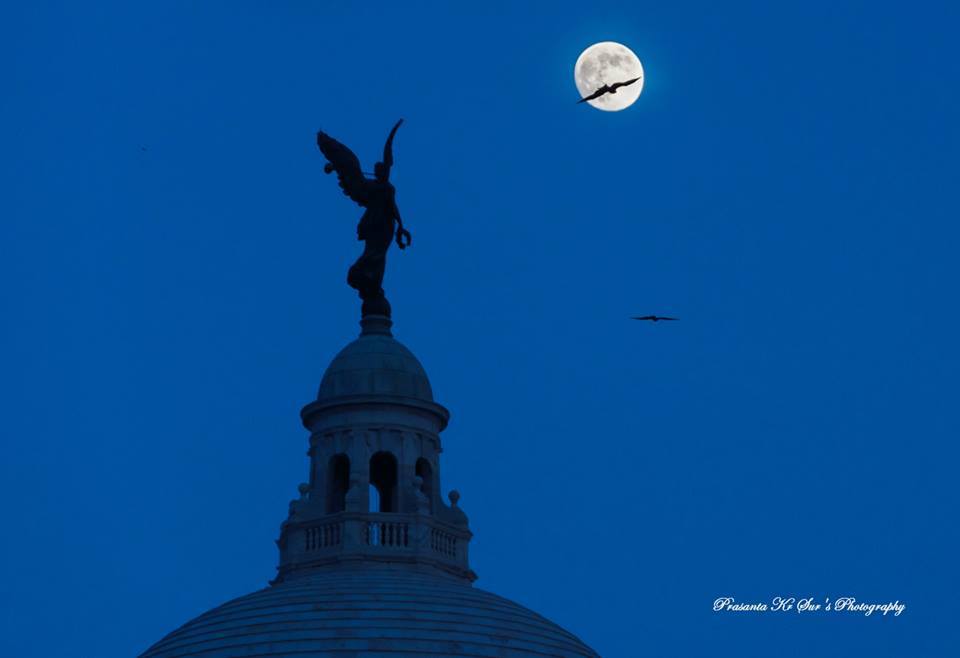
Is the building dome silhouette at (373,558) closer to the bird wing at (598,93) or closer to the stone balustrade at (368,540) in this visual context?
the stone balustrade at (368,540)

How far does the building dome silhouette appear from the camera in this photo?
64.4 m

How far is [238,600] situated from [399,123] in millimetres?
18607

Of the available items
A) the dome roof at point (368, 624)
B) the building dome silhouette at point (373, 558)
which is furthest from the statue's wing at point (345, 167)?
the dome roof at point (368, 624)

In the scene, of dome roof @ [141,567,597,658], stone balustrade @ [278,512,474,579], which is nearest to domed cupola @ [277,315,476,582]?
stone balustrade @ [278,512,474,579]

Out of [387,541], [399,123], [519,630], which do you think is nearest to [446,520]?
[387,541]

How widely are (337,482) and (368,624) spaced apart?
10.9 metres

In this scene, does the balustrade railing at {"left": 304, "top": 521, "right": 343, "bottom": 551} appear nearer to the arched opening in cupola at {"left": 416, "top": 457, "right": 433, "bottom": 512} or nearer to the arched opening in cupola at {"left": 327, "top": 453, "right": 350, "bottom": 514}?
the arched opening in cupola at {"left": 327, "top": 453, "right": 350, "bottom": 514}

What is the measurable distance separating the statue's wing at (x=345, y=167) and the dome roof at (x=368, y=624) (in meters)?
15.1

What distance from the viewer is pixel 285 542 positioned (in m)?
73.1

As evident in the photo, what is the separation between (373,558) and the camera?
7106 centimetres

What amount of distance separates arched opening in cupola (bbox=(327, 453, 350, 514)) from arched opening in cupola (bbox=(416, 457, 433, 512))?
90.2 inches

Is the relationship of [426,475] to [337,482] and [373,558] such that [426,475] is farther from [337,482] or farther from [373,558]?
[373,558]

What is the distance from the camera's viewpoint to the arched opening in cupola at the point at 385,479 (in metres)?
74.4

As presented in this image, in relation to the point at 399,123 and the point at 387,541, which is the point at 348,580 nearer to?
the point at 387,541
